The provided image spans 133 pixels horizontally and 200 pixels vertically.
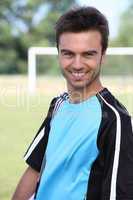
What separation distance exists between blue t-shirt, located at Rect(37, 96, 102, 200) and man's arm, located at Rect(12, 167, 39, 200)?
134 mm

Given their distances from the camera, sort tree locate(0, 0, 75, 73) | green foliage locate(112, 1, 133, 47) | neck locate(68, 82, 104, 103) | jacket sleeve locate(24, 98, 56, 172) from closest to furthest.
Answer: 1. neck locate(68, 82, 104, 103)
2. jacket sleeve locate(24, 98, 56, 172)
3. tree locate(0, 0, 75, 73)
4. green foliage locate(112, 1, 133, 47)

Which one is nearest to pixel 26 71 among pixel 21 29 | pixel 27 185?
pixel 21 29

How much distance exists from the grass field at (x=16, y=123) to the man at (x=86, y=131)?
7.23 feet

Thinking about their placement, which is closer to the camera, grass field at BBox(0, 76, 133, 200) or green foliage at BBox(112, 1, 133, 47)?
grass field at BBox(0, 76, 133, 200)

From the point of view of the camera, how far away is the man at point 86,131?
4.09 feet

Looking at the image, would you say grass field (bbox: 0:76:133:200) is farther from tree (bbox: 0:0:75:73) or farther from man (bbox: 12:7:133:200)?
tree (bbox: 0:0:75:73)

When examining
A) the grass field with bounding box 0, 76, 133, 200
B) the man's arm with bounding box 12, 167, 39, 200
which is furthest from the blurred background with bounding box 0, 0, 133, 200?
the man's arm with bounding box 12, 167, 39, 200

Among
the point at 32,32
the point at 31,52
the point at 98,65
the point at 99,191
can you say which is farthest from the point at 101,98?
the point at 32,32

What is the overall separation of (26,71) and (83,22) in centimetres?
1959

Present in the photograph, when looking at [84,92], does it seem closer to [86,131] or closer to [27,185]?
[86,131]

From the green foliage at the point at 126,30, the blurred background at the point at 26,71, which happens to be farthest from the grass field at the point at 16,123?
the green foliage at the point at 126,30

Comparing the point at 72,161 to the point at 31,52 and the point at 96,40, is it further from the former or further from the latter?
the point at 31,52

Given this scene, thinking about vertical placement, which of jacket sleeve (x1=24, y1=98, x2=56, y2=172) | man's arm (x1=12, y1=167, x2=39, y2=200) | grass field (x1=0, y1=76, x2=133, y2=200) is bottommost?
grass field (x1=0, y1=76, x2=133, y2=200)

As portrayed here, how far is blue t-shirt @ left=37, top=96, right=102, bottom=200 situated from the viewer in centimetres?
129
